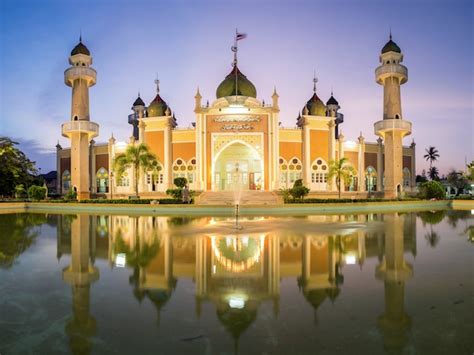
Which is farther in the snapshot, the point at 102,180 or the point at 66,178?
the point at 66,178

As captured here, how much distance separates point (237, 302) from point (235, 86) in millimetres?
31458

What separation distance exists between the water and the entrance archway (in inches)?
992

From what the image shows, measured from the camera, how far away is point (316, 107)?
38062 mm

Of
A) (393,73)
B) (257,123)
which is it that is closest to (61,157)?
(257,123)

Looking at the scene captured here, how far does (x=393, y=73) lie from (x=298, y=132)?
380 inches

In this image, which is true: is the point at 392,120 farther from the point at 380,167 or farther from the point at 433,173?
the point at 433,173

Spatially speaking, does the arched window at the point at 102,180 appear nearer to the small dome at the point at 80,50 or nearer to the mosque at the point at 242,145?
the mosque at the point at 242,145

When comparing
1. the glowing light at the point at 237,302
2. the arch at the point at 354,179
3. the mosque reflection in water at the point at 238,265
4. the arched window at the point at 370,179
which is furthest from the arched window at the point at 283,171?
the glowing light at the point at 237,302

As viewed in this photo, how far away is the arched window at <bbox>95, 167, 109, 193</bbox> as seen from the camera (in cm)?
3662

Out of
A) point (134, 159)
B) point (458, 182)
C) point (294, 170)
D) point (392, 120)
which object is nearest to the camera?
point (134, 159)

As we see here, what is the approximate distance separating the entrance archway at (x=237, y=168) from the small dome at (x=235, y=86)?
520 cm

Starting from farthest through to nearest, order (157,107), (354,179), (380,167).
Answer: (157,107) < (380,167) < (354,179)

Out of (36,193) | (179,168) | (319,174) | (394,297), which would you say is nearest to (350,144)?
(319,174)

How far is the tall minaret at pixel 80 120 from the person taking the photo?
2865cm
